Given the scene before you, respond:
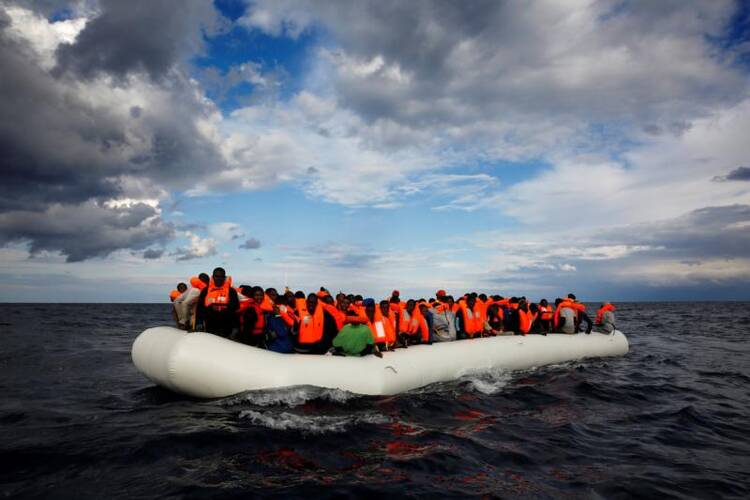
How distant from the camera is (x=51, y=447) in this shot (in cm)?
586

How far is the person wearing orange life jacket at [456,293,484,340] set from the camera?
12648mm

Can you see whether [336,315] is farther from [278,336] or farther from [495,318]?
[495,318]

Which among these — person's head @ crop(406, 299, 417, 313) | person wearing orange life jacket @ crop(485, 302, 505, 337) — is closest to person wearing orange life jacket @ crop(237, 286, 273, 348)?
person's head @ crop(406, 299, 417, 313)

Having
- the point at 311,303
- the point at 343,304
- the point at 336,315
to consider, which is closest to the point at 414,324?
the point at 343,304

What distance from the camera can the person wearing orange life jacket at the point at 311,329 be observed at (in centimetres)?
888

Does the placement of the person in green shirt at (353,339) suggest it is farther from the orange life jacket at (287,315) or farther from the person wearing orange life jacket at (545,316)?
the person wearing orange life jacket at (545,316)

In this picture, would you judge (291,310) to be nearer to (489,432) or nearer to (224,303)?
(224,303)

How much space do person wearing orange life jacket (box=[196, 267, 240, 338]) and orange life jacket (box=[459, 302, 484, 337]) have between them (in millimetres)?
6422

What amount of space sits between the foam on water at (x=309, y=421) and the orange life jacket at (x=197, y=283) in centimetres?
269

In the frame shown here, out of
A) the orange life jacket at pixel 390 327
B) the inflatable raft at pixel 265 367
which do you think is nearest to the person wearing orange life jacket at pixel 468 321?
the inflatable raft at pixel 265 367

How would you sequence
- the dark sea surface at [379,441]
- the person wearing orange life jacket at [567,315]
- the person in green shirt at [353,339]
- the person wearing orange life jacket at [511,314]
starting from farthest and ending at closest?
1. the person wearing orange life jacket at [567,315]
2. the person wearing orange life jacket at [511,314]
3. the person in green shirt at [353,339]
4. the dark sea surface at [379,441]

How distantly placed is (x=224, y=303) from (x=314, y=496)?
4569 mm

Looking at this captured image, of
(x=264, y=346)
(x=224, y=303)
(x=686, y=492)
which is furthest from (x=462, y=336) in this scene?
(x=686, y=492)

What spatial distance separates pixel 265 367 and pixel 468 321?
6.70 metres
